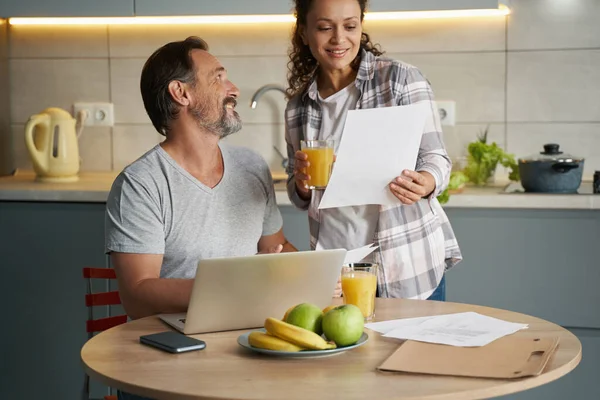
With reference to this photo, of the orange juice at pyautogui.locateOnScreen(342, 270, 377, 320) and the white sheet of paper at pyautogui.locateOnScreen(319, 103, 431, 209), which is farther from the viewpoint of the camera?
the white sheet of paper at pyautogui.locateOnScreen(319, 103, 431, 209)

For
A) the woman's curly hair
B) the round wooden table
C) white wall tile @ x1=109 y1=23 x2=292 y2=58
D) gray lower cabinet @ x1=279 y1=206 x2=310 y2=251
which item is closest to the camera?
the round wooden table

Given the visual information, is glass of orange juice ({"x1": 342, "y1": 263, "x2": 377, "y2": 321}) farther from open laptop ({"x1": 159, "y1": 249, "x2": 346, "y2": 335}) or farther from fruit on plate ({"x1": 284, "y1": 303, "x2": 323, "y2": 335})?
fruit on plate ({"x1": 284, "y1": 303, "x2": 323, "y2": 335})

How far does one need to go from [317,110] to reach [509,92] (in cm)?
131

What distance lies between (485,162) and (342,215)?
1.10 m

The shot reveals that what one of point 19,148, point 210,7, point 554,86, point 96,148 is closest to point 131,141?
point 96,148

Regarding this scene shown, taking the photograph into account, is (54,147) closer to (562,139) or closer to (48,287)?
(48,287)

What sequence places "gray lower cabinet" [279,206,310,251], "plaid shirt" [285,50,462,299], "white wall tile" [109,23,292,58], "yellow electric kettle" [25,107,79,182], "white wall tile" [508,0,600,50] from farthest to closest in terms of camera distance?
"white wall tile" [109,23,292,58] → "yellow electric kettle" [25,107,79,182] → "white wall tile" [508,0,600,50] → "gray lower cabinet" [279,206,310,251] → "plaid shirt" [285,50,462,299]

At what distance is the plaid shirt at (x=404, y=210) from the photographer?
6.89 feet

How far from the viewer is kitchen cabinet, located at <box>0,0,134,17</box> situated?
320cm

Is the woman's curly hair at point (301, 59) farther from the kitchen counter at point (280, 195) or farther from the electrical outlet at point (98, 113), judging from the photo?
the electrical outlet at point (98, 113)

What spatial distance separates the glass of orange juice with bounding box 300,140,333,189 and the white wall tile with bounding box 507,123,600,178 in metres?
1.50

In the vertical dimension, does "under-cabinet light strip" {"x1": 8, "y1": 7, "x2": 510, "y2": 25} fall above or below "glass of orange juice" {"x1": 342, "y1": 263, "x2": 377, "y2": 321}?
above

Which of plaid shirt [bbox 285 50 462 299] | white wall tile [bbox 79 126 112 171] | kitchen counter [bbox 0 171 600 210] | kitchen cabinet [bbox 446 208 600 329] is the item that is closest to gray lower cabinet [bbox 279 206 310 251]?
kitchen counter [bbox 0 171 600 210]

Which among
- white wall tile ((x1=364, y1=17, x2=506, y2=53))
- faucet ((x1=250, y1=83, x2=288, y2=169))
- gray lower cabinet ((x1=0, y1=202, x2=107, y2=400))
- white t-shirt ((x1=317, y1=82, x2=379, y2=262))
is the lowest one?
gray lower cabinet ((x1=0, y1=202, x2=107, y2=400))
